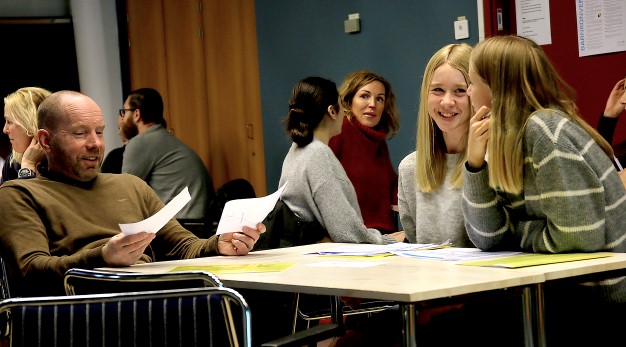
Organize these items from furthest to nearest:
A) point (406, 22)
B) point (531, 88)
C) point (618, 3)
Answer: point (406, 22) < point (618, 3) < point (531, 88)

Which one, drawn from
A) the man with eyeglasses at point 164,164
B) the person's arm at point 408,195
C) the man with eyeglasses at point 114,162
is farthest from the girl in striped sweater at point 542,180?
the man with eyeglasses at point 114,162

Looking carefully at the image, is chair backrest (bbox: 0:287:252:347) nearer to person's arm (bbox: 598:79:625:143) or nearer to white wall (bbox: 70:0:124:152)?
person's arm (bbox: 598:79:625:143)

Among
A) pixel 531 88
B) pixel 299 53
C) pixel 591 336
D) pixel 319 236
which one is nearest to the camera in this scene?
pixel 591 336

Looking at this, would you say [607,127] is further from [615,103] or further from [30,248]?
[30,248]

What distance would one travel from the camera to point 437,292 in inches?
83.1

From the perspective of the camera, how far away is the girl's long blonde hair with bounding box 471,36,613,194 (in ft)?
8.85

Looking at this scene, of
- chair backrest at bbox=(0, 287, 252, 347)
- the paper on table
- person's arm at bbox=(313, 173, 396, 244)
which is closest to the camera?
chair backrest at bbox=(0, 287, 252, 347)

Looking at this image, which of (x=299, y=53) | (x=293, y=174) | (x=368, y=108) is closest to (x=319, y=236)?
(x=293, y=174)

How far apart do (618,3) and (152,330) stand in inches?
145

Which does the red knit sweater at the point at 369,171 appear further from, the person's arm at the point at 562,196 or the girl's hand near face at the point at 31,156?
the person's arm at the point at 562,196

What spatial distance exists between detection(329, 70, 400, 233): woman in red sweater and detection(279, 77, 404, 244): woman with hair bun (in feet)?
1.95

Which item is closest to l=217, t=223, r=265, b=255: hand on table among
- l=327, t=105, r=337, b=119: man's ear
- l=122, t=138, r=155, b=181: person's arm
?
l=327, t=105, r=337, b=119: man's ear

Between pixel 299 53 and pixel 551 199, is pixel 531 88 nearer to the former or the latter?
pixel 551 199

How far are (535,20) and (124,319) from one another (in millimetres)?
3841
